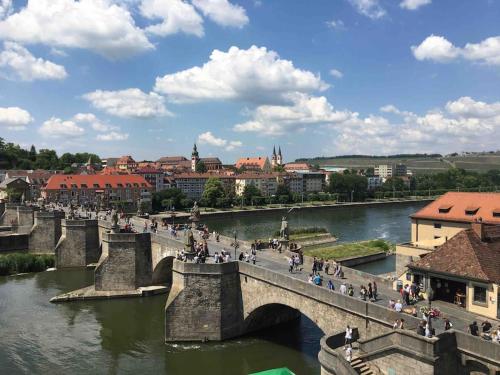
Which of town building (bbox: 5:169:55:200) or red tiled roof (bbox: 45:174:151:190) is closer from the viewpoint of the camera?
red tiled roof (bbox: 45:174:151:190)

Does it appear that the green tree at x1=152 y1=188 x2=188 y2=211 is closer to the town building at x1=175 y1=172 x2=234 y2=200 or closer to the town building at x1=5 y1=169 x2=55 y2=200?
the town building at x1=175 y1=172 x2=234 y2=200

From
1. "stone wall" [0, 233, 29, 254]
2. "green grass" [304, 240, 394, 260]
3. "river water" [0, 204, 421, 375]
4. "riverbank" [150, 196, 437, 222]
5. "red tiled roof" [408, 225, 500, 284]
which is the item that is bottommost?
"river water" [0, 204, 421, 375]

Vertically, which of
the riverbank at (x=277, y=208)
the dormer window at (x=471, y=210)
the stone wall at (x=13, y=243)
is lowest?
the riverbank at (x=277, y=208)

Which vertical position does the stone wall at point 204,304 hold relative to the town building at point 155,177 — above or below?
below

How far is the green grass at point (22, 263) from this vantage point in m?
47.2

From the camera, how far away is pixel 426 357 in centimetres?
1622

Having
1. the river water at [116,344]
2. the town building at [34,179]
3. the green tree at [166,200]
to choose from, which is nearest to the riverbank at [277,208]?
the green tree at [166,200]

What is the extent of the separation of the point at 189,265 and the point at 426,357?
16.0 m

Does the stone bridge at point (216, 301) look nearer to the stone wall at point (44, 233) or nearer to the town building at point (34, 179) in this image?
the stone wall at point (44, 233)

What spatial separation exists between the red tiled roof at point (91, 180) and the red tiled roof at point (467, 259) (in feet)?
321

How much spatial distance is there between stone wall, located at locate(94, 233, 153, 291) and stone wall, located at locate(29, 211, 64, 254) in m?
19.9

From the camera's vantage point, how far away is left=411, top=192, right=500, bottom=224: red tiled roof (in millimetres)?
35656

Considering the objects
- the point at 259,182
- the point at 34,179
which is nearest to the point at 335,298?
the point at 34,179

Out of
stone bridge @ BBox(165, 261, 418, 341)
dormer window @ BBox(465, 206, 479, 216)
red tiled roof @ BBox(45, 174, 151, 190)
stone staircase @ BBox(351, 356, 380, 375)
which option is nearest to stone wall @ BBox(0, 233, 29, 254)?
stone bridge @ BBox(165, 261, 418, 341)
